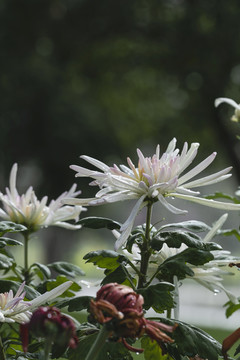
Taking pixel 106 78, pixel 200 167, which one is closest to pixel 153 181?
pixel 200 167

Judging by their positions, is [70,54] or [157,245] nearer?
[157,245]

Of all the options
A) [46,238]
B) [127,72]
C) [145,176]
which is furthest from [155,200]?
[46,238]

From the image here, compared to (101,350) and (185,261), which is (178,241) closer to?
(185,261)

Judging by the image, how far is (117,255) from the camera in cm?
82

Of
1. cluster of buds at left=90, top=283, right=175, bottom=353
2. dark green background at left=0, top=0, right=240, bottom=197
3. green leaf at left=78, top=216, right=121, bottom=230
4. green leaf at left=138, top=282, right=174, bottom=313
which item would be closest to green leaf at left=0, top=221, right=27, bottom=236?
green leaf at left=78, top=216, right=121, bottom=230

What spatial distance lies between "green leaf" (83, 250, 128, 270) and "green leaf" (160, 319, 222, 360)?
3.9 inches

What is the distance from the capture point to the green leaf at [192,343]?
75 centimetres

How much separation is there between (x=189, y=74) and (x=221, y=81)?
2.30ft

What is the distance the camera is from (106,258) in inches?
33.6

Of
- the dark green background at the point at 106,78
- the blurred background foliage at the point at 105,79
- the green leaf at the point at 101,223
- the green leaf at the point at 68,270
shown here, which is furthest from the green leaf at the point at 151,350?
the blurred background foliage at the point at 105,79

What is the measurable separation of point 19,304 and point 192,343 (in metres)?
0.20

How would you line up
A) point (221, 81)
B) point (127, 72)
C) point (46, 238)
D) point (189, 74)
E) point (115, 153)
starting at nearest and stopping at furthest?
point (221, 81) → point (189, 74) → point (127, 72) → point (115, 153) → point (46, 238)

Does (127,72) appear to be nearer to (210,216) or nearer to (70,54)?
(70,54)

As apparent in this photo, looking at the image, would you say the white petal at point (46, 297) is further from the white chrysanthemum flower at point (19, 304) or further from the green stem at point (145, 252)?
the green stem at point (145, 252)
